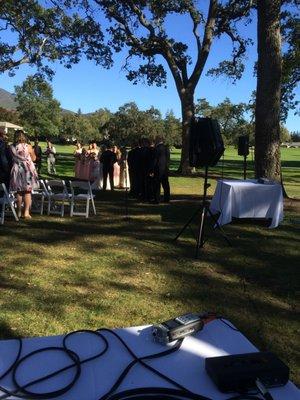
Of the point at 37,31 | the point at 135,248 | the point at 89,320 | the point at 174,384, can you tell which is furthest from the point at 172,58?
the point at 174,384

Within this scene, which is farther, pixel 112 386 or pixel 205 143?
pixel 205 143

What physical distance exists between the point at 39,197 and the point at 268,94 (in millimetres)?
6857

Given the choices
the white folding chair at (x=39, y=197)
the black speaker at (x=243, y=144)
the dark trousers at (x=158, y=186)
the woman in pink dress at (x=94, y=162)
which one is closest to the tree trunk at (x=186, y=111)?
the woman in pink dress at (x=94, y=162)

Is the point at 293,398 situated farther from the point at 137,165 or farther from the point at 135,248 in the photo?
the point at 137,165

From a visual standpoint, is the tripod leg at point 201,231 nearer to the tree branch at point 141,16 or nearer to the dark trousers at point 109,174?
the dark trousers at point 109,174

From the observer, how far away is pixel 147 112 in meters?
108

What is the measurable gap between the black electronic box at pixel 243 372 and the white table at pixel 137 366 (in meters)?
0.03

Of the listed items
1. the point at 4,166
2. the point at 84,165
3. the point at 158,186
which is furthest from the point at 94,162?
the point at 4,166

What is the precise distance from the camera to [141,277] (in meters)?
6.45

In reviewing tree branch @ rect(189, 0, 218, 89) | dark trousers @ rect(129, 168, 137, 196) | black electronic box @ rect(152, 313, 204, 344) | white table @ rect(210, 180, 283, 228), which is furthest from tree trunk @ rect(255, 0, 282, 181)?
black electronic box @ rect(152, 313, 204, 344)

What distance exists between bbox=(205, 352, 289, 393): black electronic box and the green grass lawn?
2463mm

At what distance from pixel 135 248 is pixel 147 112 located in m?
102

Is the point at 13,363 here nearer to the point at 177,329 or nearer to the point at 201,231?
the point at 177,329

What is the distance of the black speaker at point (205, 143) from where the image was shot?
770 centimetres
